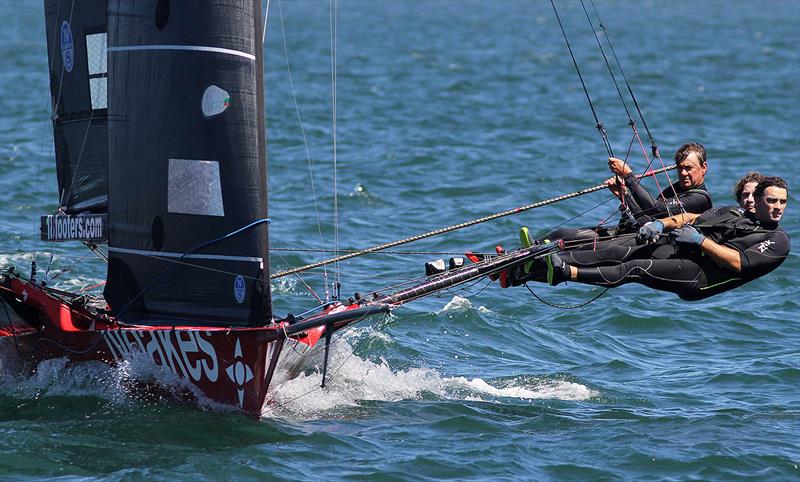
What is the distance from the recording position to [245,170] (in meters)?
8.62

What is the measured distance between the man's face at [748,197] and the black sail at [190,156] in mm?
3552

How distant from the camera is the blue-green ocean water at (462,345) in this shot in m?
8.16

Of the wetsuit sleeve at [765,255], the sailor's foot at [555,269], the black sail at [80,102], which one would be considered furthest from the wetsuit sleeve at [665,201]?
the black sail at [80,102]

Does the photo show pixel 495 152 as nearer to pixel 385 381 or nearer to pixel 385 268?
pixel 385 268

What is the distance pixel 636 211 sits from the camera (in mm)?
9594

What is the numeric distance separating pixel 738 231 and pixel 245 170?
353 cm

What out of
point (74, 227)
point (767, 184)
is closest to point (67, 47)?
point (74, 227)

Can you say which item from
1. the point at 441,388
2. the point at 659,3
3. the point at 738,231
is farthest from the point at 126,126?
the point at 659,3

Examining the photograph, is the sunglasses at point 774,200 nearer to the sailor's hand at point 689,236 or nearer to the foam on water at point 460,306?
the sailor's hand at point 689,236

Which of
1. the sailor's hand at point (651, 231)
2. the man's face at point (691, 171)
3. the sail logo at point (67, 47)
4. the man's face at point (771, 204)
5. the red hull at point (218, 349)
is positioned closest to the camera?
the red hull at point (218, 349)

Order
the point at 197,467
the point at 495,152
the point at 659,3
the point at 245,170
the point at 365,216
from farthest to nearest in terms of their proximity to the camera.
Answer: the point at 659,3
the point at 495,152
the point at 365,216
the point at 245,170
the point at 197,467

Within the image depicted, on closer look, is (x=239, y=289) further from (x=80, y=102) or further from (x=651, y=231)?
(x=80, y=102)

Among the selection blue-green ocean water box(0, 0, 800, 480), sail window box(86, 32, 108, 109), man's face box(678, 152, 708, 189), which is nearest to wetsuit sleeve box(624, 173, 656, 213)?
man's face box(678, 152, 708, 189)

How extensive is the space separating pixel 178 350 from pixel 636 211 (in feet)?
11.4
